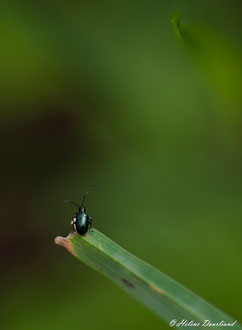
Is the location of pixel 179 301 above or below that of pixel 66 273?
above

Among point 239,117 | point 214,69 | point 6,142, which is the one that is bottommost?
point 6,142

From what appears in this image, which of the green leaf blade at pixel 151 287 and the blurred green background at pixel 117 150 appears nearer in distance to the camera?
the green leaf blade at pixel 151 287

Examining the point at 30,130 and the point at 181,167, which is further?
the point at 30,130

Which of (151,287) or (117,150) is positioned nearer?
(151,287)

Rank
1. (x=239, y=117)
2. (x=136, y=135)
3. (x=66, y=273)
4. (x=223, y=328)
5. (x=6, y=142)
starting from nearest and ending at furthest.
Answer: (x=223, y=328) → (x=239, y=117) → (x=66, y=273) → (x=136, y=135) → (x=6, y=142)

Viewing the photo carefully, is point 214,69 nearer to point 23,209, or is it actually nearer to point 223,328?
point 223,328

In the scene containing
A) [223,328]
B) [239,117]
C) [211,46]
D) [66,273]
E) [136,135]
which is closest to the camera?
[223,328]

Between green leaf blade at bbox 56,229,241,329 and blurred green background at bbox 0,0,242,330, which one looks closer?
green leaf blade at bbox 56,229,241,329

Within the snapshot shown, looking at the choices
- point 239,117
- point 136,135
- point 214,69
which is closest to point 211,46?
point 214,69
